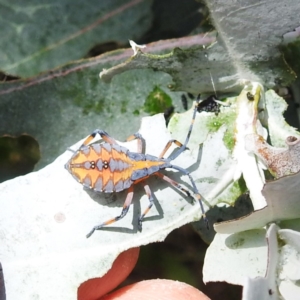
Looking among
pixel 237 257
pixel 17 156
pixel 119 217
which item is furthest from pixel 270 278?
pixel 17 156

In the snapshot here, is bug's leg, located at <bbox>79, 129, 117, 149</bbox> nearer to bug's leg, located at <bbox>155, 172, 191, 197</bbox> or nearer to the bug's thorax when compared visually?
the bug's thorax

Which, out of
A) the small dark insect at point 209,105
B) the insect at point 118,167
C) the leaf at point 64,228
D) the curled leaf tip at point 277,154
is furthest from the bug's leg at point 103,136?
the curled leaf tip at point 277,154

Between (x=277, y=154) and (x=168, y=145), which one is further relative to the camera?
(x=168, y=145)

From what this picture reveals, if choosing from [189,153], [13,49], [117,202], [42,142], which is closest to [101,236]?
[117,202]

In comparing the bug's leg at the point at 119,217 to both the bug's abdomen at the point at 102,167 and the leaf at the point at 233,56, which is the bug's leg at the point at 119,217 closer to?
the bug's abdomen at the point at 102,167

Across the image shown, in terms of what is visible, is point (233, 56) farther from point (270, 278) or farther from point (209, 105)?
point (270, 278)

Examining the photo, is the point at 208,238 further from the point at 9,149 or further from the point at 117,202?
the point at 9,149
